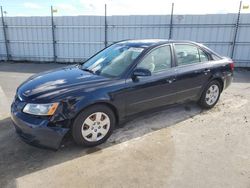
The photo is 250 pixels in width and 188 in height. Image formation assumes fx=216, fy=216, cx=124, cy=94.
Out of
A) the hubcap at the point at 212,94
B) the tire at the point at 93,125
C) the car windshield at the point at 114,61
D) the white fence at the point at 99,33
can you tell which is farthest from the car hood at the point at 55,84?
the white fence at the point at 99,33

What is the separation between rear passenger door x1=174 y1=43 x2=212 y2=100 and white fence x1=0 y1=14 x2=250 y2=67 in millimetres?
5802

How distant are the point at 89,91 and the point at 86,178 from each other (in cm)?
111

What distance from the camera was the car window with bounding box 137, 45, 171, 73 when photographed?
3.53m

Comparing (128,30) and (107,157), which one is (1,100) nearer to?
(107,157)

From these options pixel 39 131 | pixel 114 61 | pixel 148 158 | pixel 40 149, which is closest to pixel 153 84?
pixel 114 61

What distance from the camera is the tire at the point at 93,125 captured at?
9.69ft

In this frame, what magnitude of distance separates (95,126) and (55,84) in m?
0.83

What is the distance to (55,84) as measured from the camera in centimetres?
310

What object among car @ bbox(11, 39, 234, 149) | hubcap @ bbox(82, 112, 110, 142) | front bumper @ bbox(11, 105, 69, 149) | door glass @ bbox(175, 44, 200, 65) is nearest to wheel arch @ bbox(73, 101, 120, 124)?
car @ bbox(11, 39, 234, 149)

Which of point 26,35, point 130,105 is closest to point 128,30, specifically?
point 26,35

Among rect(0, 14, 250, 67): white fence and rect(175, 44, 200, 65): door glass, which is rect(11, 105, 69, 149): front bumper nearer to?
rect(175, 44, 200, 65): door glass

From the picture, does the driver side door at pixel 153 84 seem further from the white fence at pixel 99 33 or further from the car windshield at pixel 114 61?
the white fence at pixel 99 33

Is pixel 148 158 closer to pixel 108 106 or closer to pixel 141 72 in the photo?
pixel 108 106

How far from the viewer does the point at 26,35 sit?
10945 mm
